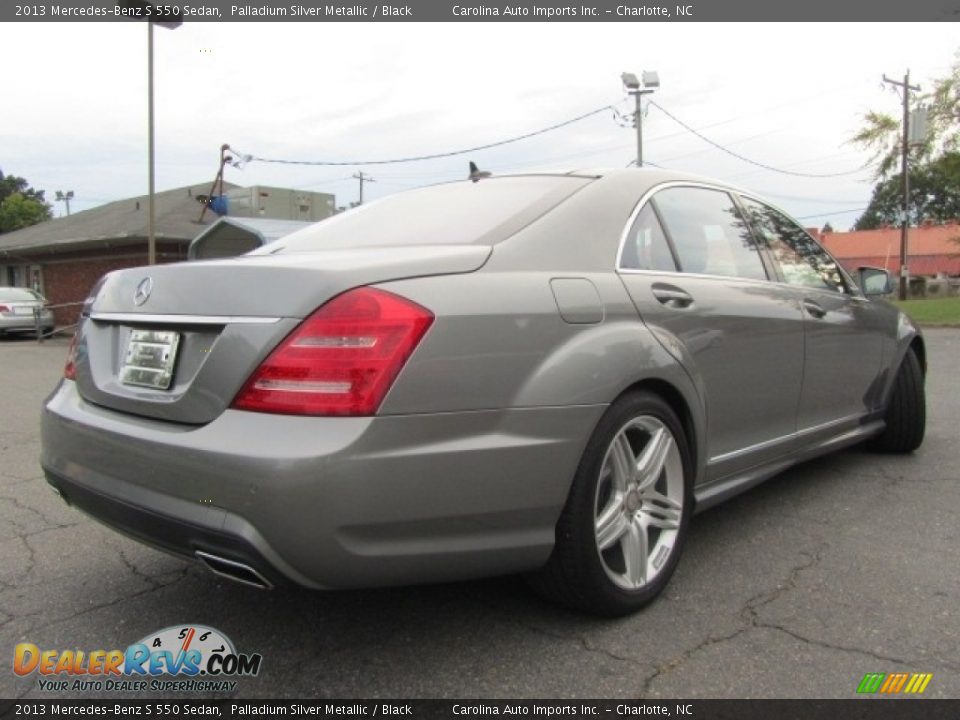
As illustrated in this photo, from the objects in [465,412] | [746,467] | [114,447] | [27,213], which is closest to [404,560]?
[465,412]

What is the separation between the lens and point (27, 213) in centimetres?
5759

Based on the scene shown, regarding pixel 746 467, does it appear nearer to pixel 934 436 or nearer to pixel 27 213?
pixel 934 436

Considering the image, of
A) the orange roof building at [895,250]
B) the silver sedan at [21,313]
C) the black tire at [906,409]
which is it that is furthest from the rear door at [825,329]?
the orange roof building at [895,250]

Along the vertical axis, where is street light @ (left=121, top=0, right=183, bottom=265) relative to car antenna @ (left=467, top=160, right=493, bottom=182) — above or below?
above

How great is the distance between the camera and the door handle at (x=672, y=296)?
2.71 metres

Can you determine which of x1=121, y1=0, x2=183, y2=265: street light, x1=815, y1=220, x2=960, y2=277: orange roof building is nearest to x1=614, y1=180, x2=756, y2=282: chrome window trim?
x1=121, y1=0, x2=183, y2=265: street light

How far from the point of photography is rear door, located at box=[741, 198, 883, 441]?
3602 millimetres

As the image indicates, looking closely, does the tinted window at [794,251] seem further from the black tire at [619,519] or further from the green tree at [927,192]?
the green tree at [927,192]

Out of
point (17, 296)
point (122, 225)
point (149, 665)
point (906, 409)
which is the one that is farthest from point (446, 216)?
point (122, 225)

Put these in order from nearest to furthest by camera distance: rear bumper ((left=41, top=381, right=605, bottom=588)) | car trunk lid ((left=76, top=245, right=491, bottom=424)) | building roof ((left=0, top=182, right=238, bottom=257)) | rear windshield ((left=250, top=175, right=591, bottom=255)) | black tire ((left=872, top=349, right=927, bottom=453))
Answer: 1. rear bumper ((left=41, top=381, right=605, bottom=588))
2. car trunk lid ((left=76, top=245, right=491, bottom=424))
3. rear windshield ((left=250, top=175, right=591, bottom=255))
4. black tire ((left=872, top=349, right=927, bottom=453))
5. building roof ((left=0, top=182, right=238, bottom=257))

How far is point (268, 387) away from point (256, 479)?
245 millimetres

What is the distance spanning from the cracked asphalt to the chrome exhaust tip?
1.25 ft

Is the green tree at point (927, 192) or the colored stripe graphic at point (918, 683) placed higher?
the green tree at point (927, 192)

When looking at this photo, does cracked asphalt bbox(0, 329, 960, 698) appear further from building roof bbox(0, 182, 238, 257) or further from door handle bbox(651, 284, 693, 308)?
building roof bbox(0, 182, 238, 257)
